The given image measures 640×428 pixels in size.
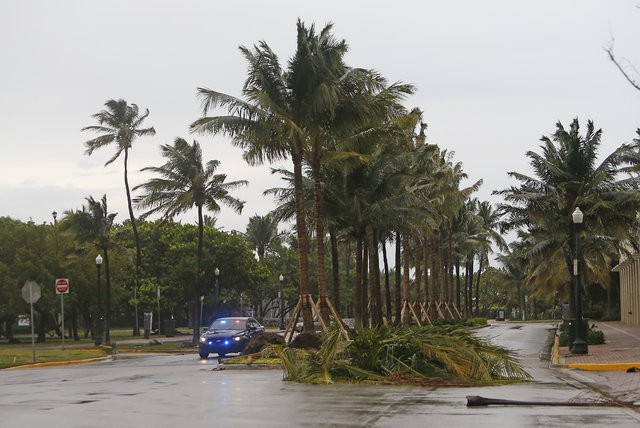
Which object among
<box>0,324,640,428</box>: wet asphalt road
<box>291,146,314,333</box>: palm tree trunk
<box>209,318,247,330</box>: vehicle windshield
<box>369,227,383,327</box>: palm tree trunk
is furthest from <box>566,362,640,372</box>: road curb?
<box>369,227,383,327</box>: palm tree trunk

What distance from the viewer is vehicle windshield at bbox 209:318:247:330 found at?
1346 inches

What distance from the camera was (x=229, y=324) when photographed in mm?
34531

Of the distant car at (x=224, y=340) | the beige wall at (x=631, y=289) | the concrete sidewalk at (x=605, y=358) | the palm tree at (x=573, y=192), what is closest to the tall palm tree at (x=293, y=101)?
the distant car at (x=224, y=340)

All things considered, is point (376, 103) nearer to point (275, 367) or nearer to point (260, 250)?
point (275, 367)

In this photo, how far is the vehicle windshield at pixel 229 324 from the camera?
1346 inches

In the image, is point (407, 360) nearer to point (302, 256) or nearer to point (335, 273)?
point (302, 256)

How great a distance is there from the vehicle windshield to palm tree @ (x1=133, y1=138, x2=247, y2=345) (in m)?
14.9

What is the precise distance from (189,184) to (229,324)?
57.5 ft

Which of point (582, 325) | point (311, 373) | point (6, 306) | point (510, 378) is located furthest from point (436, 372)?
point (6, 306)

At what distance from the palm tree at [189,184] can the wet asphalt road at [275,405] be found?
2941cm

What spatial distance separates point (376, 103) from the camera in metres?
31.4

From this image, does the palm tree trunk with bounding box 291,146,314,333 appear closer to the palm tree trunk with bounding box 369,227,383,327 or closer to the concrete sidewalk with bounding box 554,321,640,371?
the concrete sidewalk with bounding box 554,321,640,371

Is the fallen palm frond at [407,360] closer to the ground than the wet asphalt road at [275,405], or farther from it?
farther from it

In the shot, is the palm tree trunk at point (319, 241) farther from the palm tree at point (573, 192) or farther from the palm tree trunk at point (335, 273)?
the palm tree at point (573, 192)
